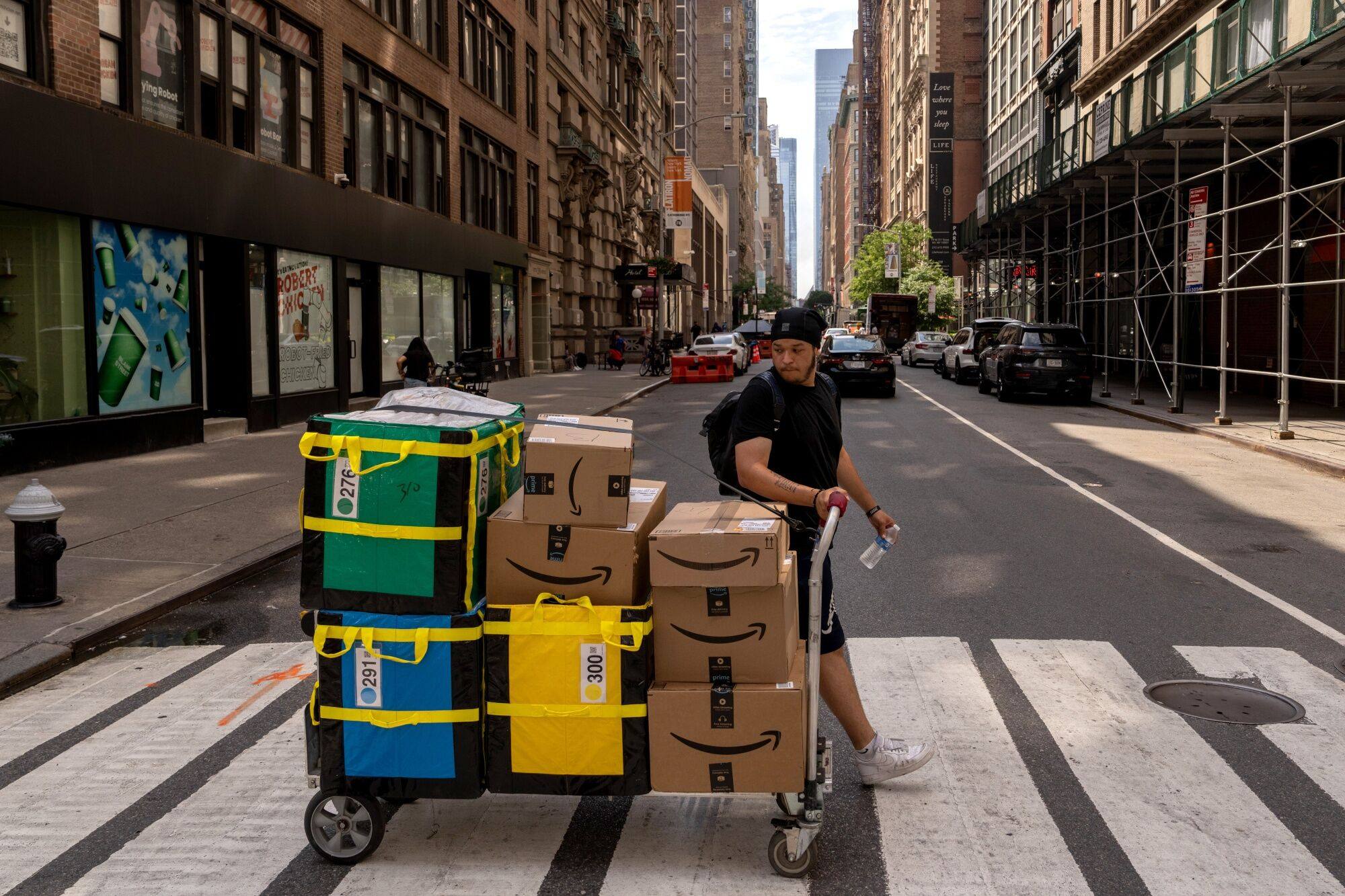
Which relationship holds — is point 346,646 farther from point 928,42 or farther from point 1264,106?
point 928,42

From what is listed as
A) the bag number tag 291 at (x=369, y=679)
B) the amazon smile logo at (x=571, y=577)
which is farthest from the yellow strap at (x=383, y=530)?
the bag number tag 291 at (x=369, y=679)

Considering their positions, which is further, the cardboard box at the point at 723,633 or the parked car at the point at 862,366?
the parked car at the point at 862,366

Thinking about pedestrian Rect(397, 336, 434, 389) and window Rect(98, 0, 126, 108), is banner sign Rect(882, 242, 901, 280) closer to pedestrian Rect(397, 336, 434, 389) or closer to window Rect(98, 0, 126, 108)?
pedestrian Rect(397, 336, 434, 389)

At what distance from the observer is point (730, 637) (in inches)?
153

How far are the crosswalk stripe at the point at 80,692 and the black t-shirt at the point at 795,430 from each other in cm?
365

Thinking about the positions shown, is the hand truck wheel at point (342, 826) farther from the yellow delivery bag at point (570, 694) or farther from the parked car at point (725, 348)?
the parked car at point (725, 348)

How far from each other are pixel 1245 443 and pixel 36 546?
16318 millimetres

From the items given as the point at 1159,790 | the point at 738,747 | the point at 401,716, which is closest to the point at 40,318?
the point at 401,716

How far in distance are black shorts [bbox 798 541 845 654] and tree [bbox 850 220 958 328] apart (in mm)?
59232

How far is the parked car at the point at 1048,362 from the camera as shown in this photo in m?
25.5

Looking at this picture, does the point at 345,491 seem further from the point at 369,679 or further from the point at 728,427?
the point at 728,427

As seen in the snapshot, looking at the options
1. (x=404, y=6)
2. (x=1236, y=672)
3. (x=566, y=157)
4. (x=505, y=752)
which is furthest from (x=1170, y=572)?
(x=566, y=157)

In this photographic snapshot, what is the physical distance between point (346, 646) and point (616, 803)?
4.38ft

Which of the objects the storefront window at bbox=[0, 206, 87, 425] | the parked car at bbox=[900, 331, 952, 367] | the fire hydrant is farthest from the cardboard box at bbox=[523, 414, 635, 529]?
the parked car at bbox=[900, 331, 952, 367]
